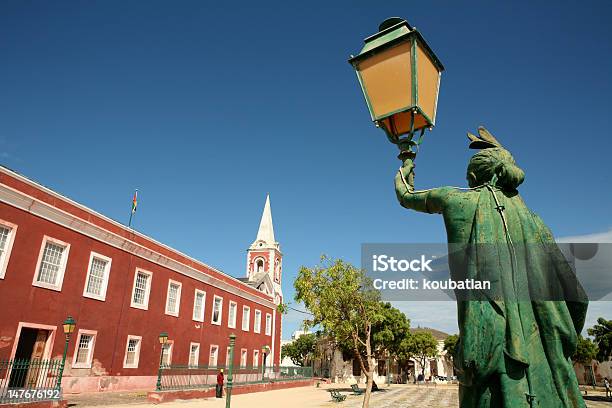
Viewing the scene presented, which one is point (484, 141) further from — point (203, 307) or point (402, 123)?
point (203, 307)

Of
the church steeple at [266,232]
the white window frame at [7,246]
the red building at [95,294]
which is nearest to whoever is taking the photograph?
the white window frame at [7,246]


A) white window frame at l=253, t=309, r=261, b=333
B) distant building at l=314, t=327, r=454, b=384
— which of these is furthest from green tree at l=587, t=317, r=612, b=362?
white window frame at l=253, t=309, r=261, b=333

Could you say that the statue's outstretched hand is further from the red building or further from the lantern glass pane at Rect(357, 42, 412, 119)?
the red building

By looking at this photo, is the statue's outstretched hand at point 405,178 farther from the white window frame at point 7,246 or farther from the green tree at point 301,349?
the green tree at point 301,349

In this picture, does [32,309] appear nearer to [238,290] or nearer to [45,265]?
[45,265]

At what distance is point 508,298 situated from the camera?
74.8 inches

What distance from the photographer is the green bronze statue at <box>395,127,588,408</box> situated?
1798mm

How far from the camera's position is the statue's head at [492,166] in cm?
227

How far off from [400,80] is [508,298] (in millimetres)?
1227

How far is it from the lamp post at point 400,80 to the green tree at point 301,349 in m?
60.7

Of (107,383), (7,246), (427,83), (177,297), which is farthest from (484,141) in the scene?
(177,297)

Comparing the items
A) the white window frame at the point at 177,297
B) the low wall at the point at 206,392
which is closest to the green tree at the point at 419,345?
the low wall at the point at 206,392

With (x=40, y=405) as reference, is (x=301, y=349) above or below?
above

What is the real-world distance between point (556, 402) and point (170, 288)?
938 inches
